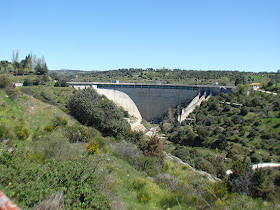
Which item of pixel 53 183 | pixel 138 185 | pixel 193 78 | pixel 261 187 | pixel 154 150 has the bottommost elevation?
pixel 154 150

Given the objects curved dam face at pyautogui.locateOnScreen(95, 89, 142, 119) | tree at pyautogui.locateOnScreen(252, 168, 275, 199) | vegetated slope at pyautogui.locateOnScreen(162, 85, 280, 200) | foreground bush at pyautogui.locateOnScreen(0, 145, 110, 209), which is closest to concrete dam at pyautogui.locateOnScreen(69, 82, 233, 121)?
curved dam face at pyautogui.locateOnScreen(95, 89, 142, 119)

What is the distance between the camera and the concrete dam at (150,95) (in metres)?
39.7

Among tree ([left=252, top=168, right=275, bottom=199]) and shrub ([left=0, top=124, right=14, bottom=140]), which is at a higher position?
shrub ([left=0, top=124, right=14, bottom=140])

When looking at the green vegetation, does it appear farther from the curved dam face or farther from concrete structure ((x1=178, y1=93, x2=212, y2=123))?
the curved dam face

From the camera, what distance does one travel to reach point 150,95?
41219 millimetres

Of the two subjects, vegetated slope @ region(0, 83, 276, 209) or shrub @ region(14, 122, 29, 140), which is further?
shrub @ region(14, 122, 29, 140)

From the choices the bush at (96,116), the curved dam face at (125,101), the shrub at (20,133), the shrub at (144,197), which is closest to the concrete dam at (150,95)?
the curved dam face at (125,101)

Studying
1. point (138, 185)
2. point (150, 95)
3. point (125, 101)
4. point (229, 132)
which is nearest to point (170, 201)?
point (138, 185)

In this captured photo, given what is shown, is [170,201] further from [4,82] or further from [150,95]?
[150,95]

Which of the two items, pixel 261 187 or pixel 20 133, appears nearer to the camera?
pixel 261 187

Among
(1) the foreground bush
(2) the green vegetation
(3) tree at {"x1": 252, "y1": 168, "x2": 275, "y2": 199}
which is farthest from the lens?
(3) tree at {"x1": 252, "y1": 168, "x2": 275, "y2": 199}

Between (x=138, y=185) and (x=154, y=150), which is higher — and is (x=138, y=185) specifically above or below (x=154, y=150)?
above

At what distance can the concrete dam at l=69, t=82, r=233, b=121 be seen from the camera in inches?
1564

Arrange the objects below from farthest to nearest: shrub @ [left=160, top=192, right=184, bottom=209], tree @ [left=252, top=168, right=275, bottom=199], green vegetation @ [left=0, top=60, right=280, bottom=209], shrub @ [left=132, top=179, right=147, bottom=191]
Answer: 1. tree @ [left=252, top=168, right=275, bottom=199]
2. shrub @ [left=132, top=179, right=147, bottom=191]
3. shrub @ [left=160, top=192, right=184, bottom=209]
4. green vegetation @ [left=0, top=60, right=280, bottom=209]
